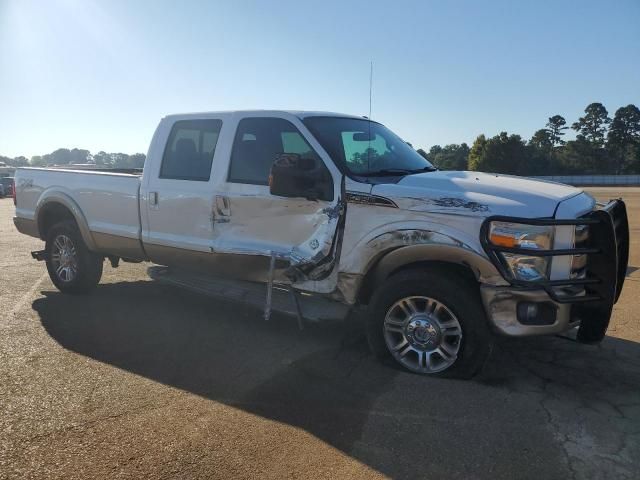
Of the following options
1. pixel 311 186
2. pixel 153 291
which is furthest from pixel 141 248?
pixel 311 186

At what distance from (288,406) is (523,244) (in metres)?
1.96

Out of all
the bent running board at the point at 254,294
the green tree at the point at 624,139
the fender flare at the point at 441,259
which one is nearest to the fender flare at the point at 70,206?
the bent running board at the point at 254,294

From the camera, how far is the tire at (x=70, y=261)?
667 centimetres

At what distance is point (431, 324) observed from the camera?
13.4 feet

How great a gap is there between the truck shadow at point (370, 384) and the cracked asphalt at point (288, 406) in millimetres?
14

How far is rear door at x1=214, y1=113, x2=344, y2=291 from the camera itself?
455cm

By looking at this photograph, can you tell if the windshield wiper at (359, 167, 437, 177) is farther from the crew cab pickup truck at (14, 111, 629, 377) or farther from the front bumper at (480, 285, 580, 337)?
the front bumper at (480, 285, 580, 337)

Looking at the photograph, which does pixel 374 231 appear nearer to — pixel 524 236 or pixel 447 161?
pixel 524 236

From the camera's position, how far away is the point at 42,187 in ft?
22.8

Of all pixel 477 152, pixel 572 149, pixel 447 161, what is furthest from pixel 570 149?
pixel 447 161

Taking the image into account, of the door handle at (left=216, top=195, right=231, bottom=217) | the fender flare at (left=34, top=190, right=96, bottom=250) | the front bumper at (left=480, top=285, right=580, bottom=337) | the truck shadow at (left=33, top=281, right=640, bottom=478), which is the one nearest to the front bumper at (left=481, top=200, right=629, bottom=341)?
the front bumper at (left=480, top=285, right=580, bottom=337)

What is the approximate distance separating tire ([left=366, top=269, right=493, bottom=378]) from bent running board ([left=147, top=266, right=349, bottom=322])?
455 mm

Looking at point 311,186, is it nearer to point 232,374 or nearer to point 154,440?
point 232,374

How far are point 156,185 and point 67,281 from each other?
2132mm
